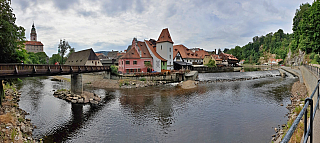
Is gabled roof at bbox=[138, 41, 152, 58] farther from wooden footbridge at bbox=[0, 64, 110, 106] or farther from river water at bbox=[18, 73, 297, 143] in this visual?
river water at bbox=[18, 73, 297, 143]

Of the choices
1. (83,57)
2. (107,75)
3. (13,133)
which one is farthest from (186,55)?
(13,133)

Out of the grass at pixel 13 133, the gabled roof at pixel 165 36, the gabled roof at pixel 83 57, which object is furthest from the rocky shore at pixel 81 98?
the gabled roof at pixel 165 36

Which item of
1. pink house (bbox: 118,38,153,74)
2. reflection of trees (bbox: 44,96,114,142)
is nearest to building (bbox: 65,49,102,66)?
pink house (bbox: 118,38,153,74)

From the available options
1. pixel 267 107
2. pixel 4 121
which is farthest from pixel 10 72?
pixel 267 107

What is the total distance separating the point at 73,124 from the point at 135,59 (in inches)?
1166

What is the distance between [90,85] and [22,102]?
575 inches

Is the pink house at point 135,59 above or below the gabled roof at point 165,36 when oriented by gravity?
below

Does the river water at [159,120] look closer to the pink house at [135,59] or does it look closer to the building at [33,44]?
the pink house at [135,59]

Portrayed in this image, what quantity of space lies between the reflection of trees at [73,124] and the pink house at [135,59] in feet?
71.3

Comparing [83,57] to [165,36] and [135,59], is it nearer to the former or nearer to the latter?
[135,59]

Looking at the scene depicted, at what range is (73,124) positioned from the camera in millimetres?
15375

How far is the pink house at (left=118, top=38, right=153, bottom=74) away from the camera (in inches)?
1678

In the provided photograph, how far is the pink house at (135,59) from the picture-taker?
42.6 metres

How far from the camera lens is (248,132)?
1334cm
